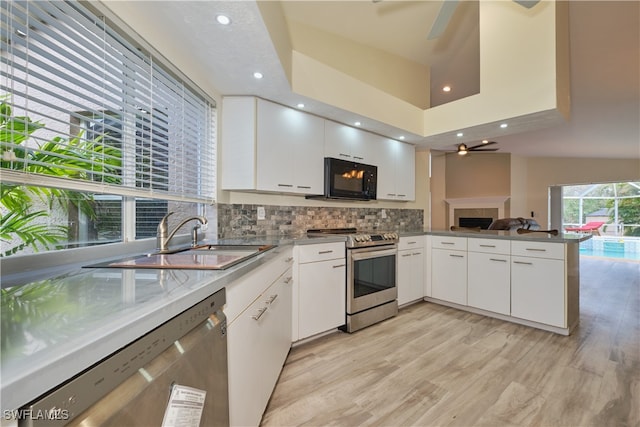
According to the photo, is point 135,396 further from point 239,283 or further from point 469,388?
point 469,388

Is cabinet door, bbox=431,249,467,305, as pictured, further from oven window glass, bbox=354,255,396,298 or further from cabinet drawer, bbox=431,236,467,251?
oven window glass, bbox=354,255,396,298

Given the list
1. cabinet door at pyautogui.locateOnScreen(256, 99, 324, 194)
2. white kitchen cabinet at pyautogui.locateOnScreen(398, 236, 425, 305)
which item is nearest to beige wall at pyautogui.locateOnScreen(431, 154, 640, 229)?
white kitchen cabinet at pyautogui.locateOnScreen(398, 236, 425, 305)

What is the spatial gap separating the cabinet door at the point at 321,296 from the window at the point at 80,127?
44.1 inches

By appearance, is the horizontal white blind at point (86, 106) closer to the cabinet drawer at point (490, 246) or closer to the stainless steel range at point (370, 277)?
the stainless steel range at point (370, 277)

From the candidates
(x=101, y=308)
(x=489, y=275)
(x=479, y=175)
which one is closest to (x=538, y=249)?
(x=489, y=275)

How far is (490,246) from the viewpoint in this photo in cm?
291

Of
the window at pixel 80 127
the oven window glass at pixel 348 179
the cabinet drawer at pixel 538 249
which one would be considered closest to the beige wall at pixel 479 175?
the cabinet drawer at pixel 538 249

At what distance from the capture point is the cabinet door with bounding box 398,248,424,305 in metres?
3.11

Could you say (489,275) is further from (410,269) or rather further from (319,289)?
(319,289)

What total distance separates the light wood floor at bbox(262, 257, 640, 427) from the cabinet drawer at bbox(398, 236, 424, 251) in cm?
77

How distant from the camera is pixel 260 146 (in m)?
2.40

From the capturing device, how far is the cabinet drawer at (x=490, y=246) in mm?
2811

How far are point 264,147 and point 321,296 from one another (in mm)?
1375

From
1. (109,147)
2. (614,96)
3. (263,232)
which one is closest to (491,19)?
(614,96)
